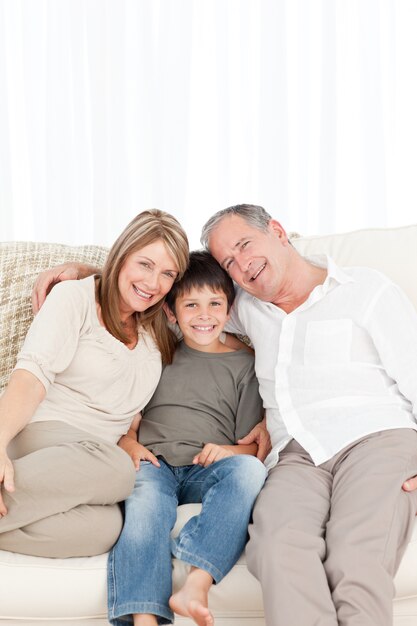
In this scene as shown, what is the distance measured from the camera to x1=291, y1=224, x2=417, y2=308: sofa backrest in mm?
1982

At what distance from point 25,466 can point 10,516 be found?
104 millimetres

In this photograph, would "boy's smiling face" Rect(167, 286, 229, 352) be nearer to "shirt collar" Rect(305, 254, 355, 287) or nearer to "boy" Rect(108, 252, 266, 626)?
"boy" Rect(108, 252, 266, 626)

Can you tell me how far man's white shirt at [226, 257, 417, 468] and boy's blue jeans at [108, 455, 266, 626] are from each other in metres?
0.19

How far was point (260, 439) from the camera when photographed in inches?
73.6

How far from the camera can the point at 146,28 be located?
300 cm

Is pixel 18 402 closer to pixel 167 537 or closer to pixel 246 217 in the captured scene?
pixel 167 537

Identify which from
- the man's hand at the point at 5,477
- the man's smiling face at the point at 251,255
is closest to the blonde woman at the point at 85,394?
the man's hand at the point at 5,477

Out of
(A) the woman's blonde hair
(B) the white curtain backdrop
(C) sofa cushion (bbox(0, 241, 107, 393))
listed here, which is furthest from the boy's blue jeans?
(B) the white curtain backdrop

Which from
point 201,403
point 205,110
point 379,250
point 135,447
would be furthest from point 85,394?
point 205,110

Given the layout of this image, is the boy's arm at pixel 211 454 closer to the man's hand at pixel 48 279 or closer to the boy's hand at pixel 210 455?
the boy's hand at pixel 210 455

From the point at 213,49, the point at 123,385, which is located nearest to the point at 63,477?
the point at 123,385

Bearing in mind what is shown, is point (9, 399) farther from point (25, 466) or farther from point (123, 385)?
point (123, 385)

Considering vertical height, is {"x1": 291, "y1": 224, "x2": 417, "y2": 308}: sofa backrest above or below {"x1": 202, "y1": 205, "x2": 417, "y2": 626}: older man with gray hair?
above

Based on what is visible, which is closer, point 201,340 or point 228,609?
point 228,609
